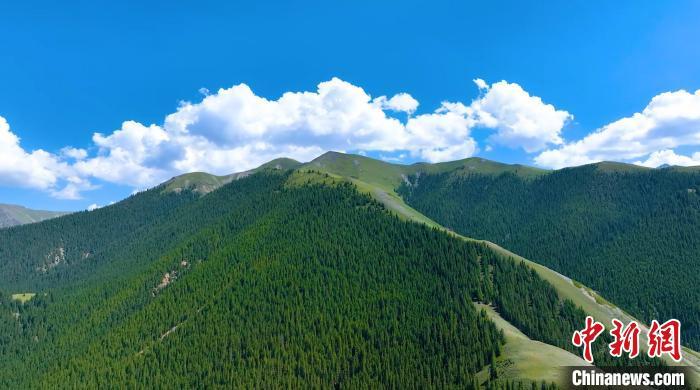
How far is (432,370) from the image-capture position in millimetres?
144500

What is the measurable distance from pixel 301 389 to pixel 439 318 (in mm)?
59179

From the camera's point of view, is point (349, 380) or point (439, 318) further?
Answer: point (439, 318)

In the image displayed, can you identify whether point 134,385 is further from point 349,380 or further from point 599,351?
point 599,351

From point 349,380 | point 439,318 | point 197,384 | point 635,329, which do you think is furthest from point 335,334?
point 635,329

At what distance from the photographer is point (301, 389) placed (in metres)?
154

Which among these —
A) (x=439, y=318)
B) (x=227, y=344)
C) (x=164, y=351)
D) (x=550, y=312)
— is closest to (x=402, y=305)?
(x=439, y=318)

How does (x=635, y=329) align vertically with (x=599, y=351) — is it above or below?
above

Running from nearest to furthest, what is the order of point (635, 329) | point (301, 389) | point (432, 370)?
point (635, 329) < point (432, 370) < point (301, 389)

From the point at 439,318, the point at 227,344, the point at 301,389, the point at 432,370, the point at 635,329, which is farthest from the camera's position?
the point at 227,344

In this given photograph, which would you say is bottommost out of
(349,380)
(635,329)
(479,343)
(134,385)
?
(134,385)

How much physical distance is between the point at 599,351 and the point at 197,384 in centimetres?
15906

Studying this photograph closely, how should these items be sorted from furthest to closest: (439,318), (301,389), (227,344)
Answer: (227,344), (439,318), (301,389)

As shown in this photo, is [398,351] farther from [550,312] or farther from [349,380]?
[550,312]

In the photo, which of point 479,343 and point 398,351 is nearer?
point 479,343
